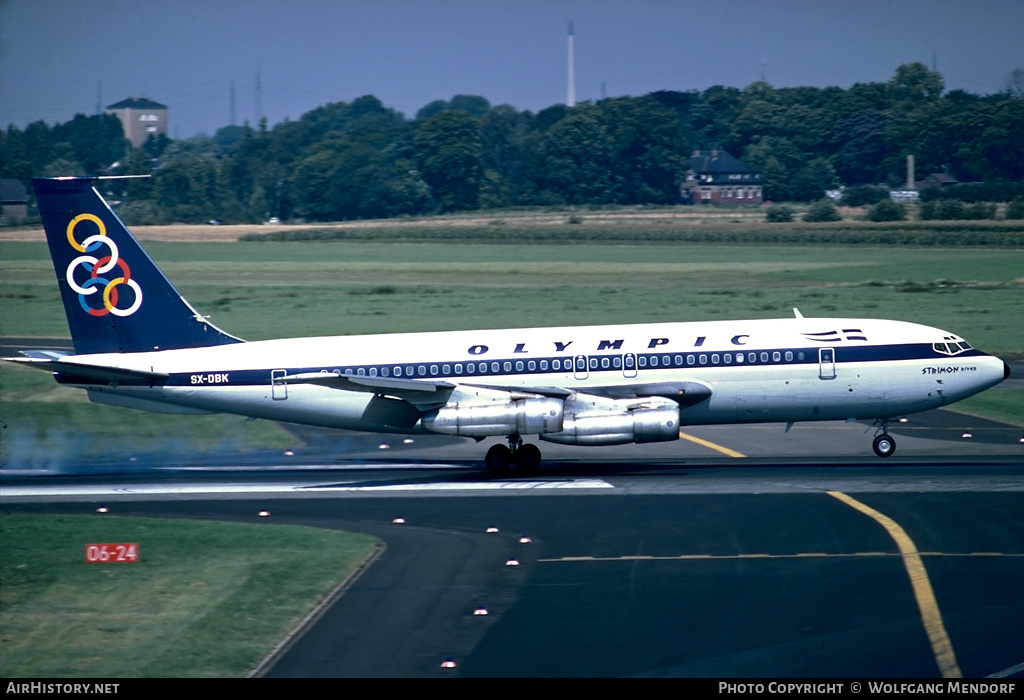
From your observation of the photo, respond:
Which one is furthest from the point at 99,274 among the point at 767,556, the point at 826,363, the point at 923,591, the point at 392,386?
the point at 923,591

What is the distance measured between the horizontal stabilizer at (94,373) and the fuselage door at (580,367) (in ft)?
40.4

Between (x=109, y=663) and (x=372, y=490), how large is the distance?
1519 centimetres

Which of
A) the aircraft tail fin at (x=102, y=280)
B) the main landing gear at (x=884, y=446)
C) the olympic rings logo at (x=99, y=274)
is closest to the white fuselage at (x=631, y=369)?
the aircraft tail fin at (x=102, y=280)

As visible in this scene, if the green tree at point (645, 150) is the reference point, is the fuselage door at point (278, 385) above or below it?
below

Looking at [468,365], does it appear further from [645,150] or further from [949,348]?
[645,150]

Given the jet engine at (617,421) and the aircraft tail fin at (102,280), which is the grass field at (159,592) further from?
the jet engine at (617,421)

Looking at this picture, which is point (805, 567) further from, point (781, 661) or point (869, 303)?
point (869, 303)

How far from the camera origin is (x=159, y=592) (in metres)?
21.4

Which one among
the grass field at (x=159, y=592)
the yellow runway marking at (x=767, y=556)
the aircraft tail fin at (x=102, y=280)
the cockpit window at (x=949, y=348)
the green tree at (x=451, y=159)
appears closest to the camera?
the grass field at (x=159, y=592)

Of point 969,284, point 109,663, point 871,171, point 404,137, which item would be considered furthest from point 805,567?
point 404,137

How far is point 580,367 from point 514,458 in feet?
11.3

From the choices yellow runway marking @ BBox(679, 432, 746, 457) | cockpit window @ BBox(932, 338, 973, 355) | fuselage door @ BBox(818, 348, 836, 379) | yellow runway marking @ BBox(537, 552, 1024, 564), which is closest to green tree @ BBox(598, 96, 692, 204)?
yellow runway marking @ BBox(679, 432, 746, 457)

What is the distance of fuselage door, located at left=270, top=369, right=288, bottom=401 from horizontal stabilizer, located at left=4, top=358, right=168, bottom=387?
3.15 m

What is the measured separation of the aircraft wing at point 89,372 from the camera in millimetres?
32656
